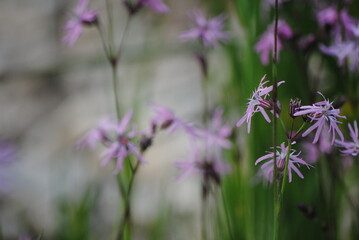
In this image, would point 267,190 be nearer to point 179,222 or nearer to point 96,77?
point 179,222

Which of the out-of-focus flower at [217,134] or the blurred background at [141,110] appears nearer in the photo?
the out-of-focus flower at [217,134]

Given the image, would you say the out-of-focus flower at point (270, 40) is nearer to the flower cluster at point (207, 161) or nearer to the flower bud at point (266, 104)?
the flower cluster at point (207, 161)

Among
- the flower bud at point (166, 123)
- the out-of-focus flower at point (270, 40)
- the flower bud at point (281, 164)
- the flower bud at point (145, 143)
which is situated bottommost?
the flower bud at point (281, 164)

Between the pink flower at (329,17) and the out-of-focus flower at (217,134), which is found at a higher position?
the pink flower at (329,17)

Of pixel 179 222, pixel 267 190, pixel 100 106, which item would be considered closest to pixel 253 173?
pixel 267 190

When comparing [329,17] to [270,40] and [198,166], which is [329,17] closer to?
[270,40]

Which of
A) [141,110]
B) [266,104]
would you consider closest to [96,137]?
[266,104]

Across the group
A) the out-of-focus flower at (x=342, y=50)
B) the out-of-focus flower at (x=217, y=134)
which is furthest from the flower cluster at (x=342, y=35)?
the out-of-focus flower at (x=217, y=134)
